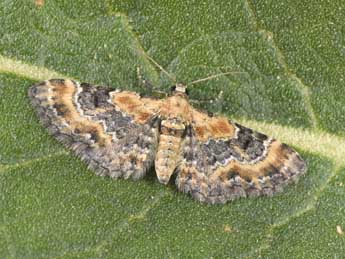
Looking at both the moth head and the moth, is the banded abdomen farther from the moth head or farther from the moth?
the moth head

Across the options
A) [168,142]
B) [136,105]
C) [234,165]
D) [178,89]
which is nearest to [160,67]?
[178,89]

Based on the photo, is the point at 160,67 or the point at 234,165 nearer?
the point at 160,67

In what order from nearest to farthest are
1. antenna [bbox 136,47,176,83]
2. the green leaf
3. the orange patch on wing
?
1. the green leaf
2. antenna [bbox 136,47,176,83]
3. the orange patch on wing

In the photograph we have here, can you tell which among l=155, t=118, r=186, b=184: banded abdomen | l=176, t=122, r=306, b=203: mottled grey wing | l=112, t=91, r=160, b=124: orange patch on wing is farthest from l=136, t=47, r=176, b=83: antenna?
l=176, t=122, r=306, b=203: mottled grey wing

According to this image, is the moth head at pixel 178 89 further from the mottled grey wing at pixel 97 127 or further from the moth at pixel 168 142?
the mottled grey wing at pixel 97 127

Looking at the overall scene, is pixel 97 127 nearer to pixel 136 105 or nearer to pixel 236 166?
pixel 136 105

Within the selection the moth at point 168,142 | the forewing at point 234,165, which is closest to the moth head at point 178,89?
the moth at point 168,142

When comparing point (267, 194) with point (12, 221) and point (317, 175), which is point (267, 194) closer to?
point (317, 175)
